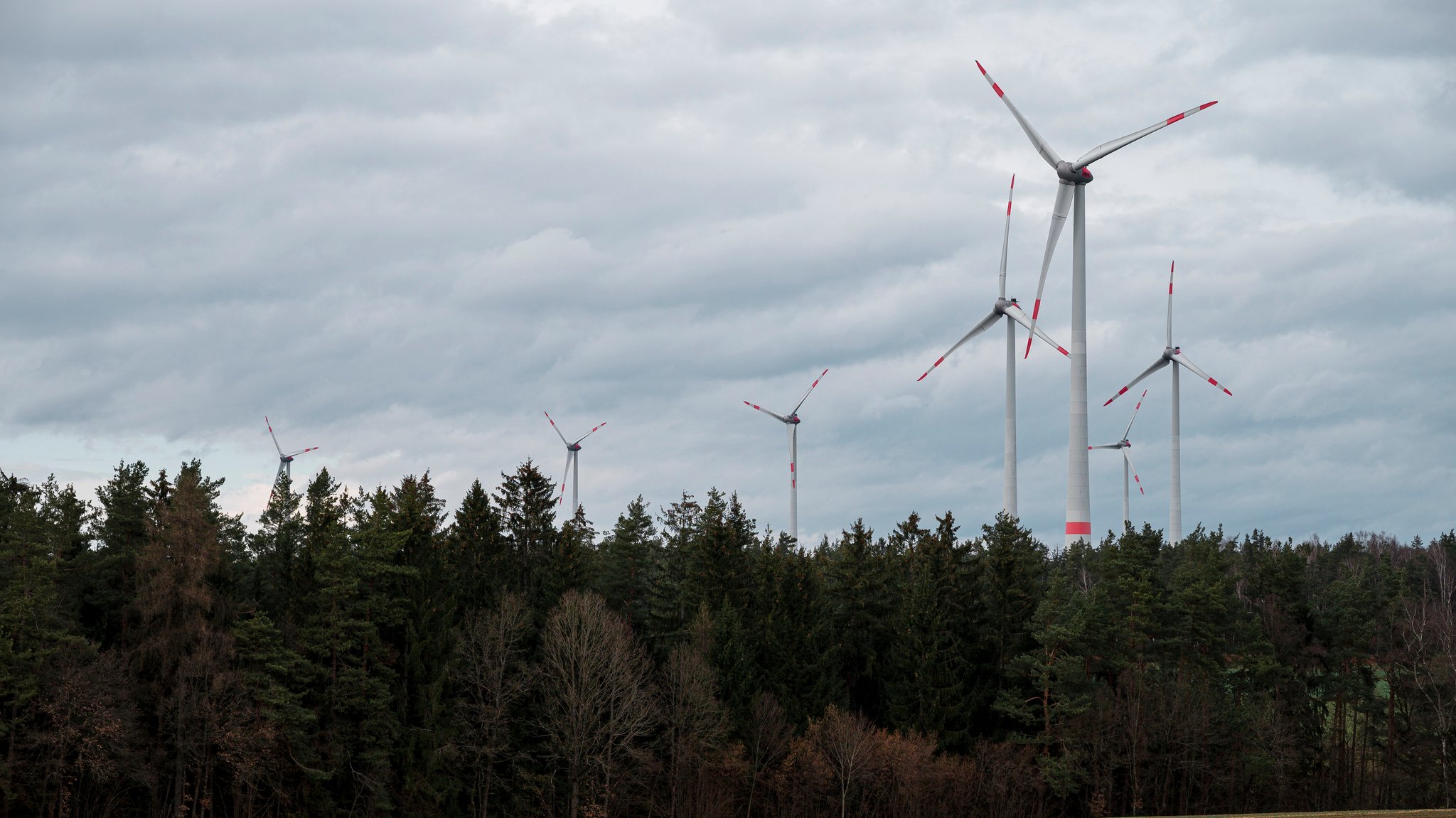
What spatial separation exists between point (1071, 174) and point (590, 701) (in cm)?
6328

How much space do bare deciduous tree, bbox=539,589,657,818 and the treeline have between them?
26 centimetres

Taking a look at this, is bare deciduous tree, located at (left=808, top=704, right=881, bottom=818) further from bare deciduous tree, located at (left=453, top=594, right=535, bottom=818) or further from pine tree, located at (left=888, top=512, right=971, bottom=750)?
bare deciduous tree, located at (left=453, top=594, right=535, bottom=818)

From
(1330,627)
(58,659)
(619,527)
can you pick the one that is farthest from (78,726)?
(1330,627)

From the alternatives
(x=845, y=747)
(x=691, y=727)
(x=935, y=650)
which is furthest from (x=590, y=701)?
(x=935, y=650)

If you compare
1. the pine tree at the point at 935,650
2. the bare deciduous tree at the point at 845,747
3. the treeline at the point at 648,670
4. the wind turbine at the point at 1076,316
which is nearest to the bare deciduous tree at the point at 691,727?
the treeline at the point at 648,670

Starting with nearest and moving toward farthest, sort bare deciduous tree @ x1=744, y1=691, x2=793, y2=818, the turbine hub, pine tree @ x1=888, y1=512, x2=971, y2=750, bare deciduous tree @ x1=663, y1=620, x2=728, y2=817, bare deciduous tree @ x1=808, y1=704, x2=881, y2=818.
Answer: bare deciduous tree @ x1=663, y1=620, x2=728, y2=817, bare deciduous tree @ x1=808, y1=704, x2=881, y2=818, bare deciduous tree @ x1=744, y1=691, x2=793, y2=818, pine tree @ x1=888, y1=512, x2=971, y2=750, the turbine hub

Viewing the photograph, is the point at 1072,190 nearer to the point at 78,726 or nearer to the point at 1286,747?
the point at 1286,747

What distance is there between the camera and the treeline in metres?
68.9

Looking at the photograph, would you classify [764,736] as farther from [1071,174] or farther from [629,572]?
[1071,174]

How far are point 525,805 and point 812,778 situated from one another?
673 inches

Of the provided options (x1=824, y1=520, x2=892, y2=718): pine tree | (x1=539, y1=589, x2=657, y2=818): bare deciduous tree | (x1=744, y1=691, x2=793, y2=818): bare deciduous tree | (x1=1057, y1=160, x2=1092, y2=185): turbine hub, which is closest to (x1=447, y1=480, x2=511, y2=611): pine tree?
(x1=539, y1=589, x2=657, y2=818): bare deciduous tree

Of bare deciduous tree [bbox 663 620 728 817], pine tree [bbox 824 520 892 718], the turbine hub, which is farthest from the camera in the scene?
the turbine hub

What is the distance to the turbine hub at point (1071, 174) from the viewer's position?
113125 mm

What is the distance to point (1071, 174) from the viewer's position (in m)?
113
